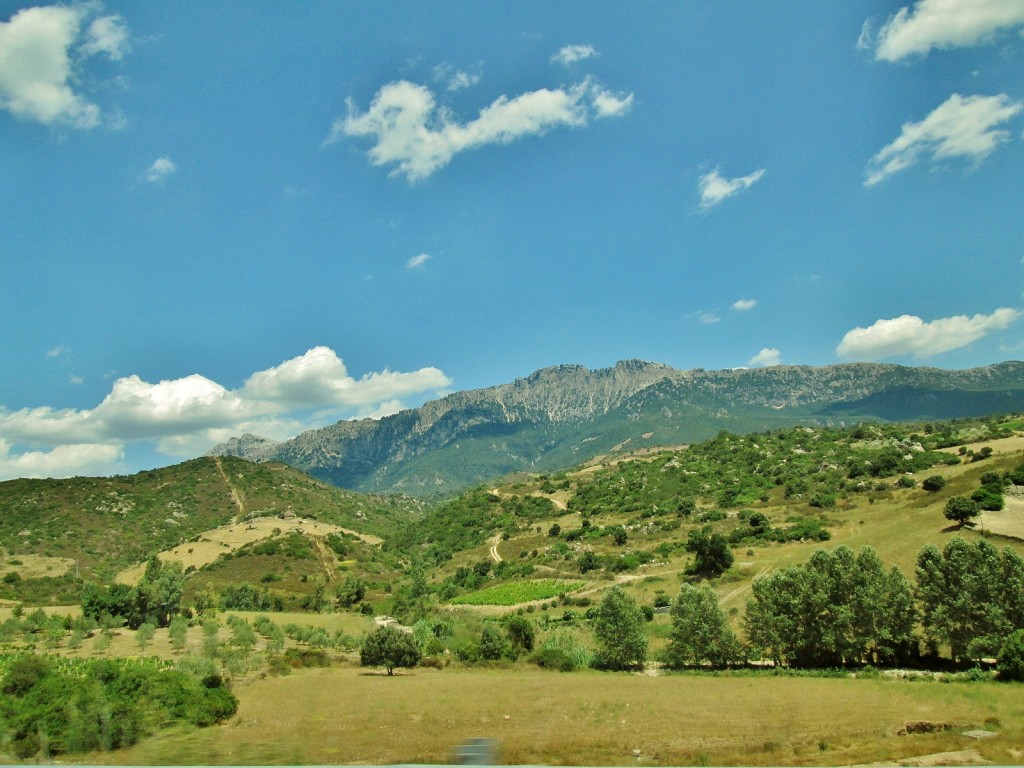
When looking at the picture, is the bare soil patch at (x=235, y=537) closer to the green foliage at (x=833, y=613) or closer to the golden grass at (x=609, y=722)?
the golden grass at (x=609, y=722)


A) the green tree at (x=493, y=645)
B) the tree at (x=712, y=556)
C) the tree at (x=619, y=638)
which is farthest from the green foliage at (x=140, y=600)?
the tree at (x=712, y=556)

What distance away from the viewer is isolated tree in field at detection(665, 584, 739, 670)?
120ft

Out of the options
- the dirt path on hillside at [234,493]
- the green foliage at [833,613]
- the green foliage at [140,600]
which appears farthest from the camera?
the dirt path on hillside at [234,493]

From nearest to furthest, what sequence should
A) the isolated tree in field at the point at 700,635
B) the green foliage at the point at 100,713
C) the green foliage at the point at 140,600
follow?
the green foliage at the point at 100,713
the isolated tree in field at the point at 700,635
the green foliage at the point at 140,600

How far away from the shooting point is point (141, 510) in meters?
124

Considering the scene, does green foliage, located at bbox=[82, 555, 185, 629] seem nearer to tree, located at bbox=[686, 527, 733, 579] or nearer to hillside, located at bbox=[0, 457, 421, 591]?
hillside, located at bbox=[0, 457, 421, 591]

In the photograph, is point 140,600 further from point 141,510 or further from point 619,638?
point 141,510

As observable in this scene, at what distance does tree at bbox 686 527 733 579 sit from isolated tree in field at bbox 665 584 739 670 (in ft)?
81.4

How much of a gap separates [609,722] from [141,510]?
138m

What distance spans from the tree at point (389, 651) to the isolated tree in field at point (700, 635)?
18.3 metres

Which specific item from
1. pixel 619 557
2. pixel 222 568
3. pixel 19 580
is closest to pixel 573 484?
pixel 619 557

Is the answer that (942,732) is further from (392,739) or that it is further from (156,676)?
(156,676)

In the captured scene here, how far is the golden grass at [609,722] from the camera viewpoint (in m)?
7.11

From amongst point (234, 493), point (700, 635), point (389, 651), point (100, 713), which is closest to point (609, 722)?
point (100, 713)
